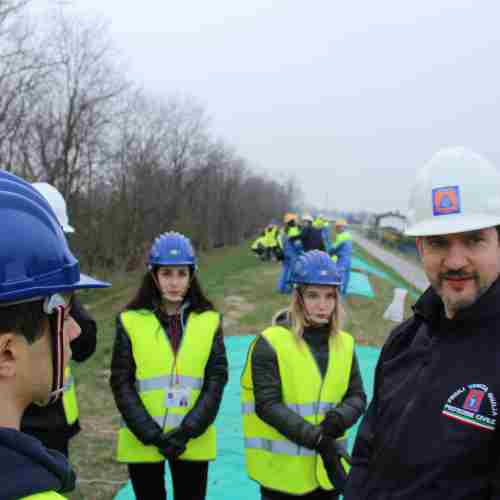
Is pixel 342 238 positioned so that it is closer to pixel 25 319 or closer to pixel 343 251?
pixel 343 251

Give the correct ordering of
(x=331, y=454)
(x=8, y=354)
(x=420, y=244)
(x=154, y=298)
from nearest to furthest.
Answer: (x=8, y=354) → (x=420, y=244) → (x=331, y=454) → (x=154, y=298)

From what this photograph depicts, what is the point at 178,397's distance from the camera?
3094mm

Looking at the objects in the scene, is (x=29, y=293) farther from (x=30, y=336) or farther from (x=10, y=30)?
(x=10, y=30)

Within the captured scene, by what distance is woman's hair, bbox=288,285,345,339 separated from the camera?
305 centimetres

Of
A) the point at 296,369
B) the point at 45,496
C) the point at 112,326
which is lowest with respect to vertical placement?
the point at 112,326

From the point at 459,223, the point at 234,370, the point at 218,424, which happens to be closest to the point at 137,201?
the point at 234,370

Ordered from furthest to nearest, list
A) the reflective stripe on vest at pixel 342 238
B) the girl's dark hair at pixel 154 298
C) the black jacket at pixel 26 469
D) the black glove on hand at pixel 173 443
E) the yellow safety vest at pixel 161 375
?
the reflective stripe on vest at pixel 342 238 → the girl's dark hair at pixel 154 298 → the yellow safety vest at pixel 161 375 → the black glove on hand at pixel 173 443 → the black jacket at pixel 26 469

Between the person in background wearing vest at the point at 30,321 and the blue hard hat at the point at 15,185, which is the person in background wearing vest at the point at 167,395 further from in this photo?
the blue hard hat at the point at 15,185

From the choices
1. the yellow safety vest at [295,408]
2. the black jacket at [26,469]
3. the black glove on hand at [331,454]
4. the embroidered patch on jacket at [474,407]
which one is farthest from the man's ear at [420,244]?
the black jacket at [26,469]

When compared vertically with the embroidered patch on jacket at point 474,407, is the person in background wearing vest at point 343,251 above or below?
above

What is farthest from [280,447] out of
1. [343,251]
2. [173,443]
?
[343,251]

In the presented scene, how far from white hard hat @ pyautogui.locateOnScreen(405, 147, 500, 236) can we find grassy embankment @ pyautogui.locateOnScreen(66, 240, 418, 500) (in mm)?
3721

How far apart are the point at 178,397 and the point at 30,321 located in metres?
2.09

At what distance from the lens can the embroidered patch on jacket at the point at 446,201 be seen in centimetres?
182
